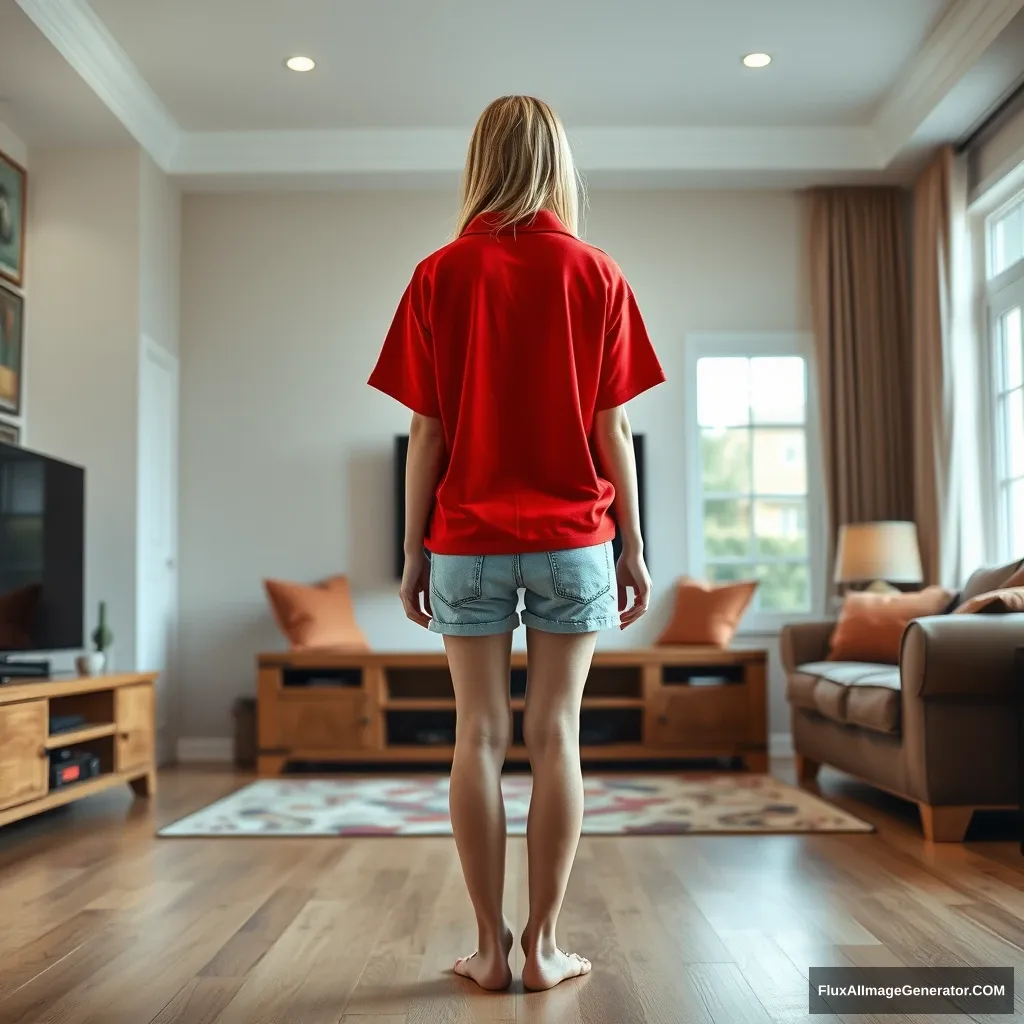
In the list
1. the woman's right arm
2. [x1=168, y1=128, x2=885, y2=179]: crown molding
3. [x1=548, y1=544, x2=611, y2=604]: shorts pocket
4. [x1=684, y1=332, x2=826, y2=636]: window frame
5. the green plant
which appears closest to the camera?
[x1=548, y1=544, x2=611, y2=604]: shorts pocket

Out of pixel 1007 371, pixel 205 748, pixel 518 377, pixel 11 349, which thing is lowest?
pixel 205 748

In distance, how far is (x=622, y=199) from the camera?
585 centimetres

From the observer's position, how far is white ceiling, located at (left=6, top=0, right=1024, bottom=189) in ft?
14.2

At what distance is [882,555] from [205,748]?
3241mm

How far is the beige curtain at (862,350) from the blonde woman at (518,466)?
3.83m

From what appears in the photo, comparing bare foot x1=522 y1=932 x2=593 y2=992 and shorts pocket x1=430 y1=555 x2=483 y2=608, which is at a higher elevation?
shorts pocket x1=430 y1=555 x2=483 y2=608

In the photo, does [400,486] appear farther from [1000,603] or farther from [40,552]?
[1000,603]

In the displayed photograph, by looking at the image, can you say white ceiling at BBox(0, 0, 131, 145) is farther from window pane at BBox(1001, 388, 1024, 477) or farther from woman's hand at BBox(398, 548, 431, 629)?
window pane at BBox(1001, 388, 1024, 477)

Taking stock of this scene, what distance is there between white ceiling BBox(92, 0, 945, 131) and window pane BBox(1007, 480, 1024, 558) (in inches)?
70.9

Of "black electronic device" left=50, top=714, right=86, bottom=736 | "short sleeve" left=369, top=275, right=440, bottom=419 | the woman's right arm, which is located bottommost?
"black electronic device" left=50, top=714, right=86, bottom=736

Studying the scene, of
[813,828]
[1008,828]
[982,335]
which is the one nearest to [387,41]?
[982,335]

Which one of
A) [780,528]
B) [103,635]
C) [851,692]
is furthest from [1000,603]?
[103,635]

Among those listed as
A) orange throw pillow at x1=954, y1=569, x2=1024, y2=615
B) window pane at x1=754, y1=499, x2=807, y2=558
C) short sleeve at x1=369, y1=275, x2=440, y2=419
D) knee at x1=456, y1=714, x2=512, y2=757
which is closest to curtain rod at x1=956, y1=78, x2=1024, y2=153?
window pane at x1=754, y1=499, x2=807, y2=558

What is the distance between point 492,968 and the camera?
6.46 feet
